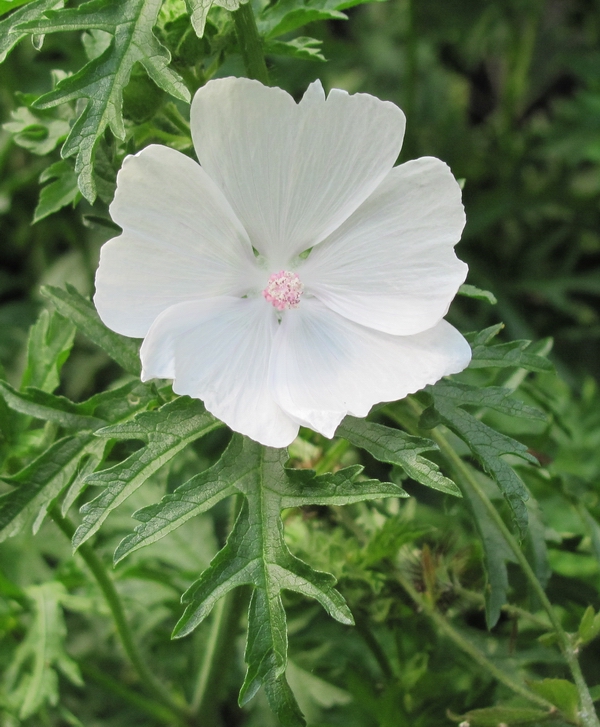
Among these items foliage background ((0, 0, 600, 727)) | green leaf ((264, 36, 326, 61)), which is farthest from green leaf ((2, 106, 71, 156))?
green leaf ((264, 36, 326, 61))

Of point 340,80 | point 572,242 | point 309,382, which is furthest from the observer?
point 340,80

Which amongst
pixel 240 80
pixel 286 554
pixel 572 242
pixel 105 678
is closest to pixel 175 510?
pixel 286 554

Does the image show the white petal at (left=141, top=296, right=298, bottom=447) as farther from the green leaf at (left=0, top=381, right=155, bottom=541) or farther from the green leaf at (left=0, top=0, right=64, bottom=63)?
the green leaf at (left=0, top=0, right=64, bottom=63)

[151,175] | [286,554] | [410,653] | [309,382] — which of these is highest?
[151,175]

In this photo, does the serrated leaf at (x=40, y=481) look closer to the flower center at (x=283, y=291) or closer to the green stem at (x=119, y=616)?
the green stem at (x=119, y=616)

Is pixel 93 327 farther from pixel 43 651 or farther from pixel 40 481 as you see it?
pixel 43 651

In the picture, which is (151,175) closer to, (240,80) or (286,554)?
(240,80)

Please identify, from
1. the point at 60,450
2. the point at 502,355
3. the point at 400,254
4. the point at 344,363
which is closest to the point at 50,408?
the point at 60,450

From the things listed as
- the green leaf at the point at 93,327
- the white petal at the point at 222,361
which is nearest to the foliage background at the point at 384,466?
the green leaf at the point at 93,327
